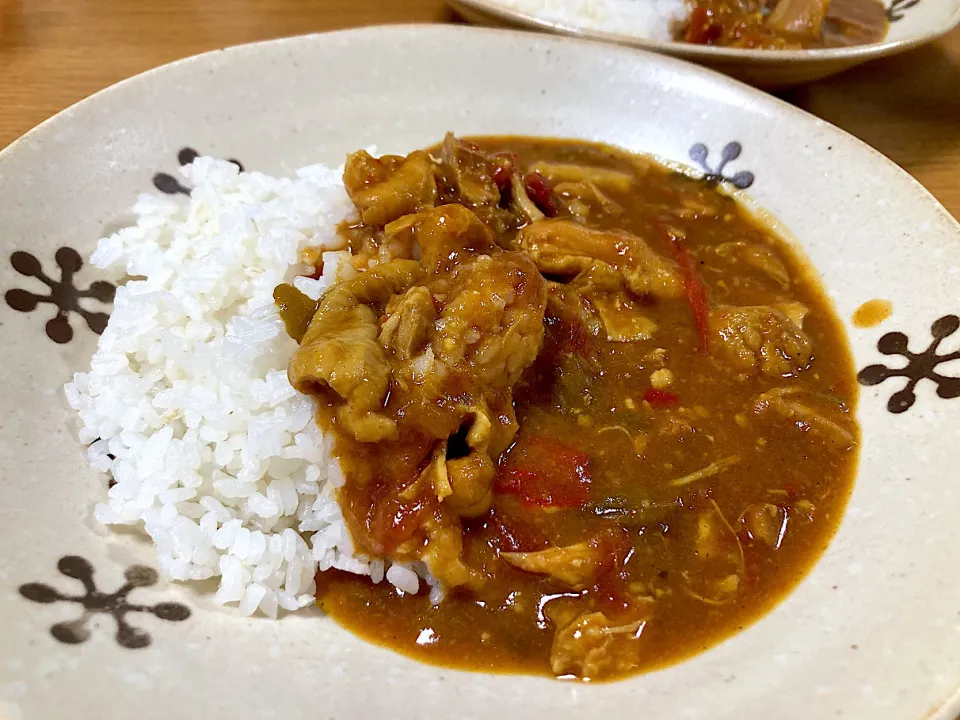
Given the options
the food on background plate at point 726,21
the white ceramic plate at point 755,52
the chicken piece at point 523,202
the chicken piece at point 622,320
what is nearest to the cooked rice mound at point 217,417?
the chicken piece at point 523,202

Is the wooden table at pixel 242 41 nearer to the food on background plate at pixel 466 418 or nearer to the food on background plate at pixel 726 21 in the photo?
the food on background plate at pixel 726 21

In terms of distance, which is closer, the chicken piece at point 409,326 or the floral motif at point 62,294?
the chicken piece at point 409,326

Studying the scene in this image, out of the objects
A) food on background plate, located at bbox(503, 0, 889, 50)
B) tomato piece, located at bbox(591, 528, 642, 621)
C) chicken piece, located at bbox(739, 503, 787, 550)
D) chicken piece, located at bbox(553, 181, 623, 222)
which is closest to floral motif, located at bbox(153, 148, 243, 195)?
chicken piece, located at bbox(553, 181, 623, 222)

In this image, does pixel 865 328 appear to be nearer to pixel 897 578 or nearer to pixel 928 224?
pixel 928 224

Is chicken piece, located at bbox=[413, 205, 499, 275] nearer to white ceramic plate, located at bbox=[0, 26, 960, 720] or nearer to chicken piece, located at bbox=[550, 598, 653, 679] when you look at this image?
white ceramic plate, located at bbox=[0, 26, 960, 720]

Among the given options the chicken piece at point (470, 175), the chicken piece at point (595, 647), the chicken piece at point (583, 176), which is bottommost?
the chicken piece at point (595, 647)

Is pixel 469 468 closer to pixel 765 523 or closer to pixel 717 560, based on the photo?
pixel 717 560
